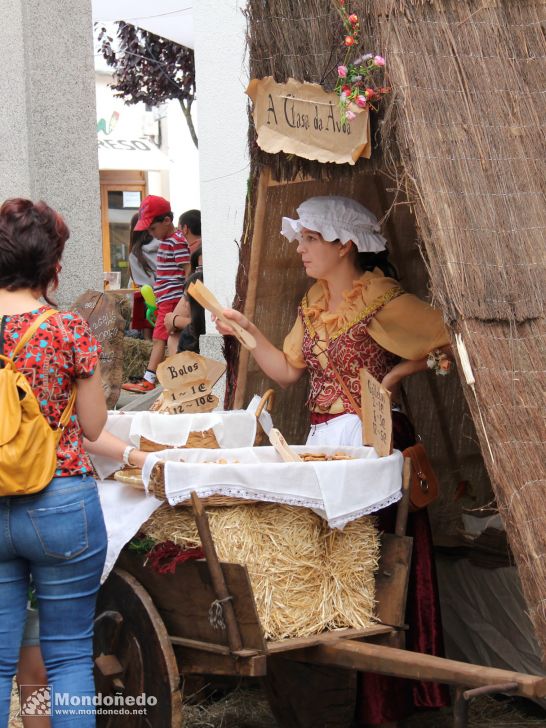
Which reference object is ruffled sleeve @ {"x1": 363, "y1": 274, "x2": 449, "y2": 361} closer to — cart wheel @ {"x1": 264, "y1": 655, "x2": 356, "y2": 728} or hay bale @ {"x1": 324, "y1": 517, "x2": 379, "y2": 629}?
hay bale @ {"x1": 324, "y1": 517, "x2": 379, "y2": 629}

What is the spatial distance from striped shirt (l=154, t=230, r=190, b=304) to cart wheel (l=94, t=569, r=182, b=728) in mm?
4368

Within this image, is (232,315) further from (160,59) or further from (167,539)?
(160,59)

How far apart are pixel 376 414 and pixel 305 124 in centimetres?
99

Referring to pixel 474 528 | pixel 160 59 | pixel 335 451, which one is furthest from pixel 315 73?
pixel 160 59

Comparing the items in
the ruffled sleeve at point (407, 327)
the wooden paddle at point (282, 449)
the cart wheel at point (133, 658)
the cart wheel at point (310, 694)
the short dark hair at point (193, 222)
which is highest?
the short dark hair at point (193, 222)

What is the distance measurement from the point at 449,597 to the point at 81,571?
200 centimetres

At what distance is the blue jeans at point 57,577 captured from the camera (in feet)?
8.92

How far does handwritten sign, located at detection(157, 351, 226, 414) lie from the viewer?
3844 millimetres

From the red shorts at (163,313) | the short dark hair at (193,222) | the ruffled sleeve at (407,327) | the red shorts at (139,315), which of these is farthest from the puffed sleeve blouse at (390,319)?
the red shorts at (139,315)

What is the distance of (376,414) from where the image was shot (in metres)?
3.35

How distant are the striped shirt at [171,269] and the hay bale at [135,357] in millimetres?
947

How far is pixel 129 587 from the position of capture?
10.3ft

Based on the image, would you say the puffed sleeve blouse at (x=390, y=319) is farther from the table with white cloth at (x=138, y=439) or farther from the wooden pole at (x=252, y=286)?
the table with white cloth at (x=138, y=439)

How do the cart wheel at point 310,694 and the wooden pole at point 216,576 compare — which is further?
the cart wheel at point 310,694
